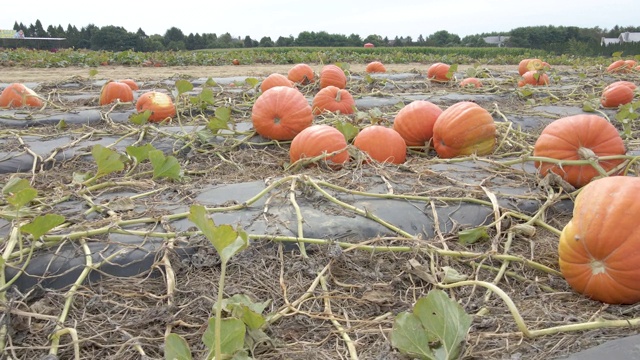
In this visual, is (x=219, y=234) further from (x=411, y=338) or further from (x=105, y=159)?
(x=105, y=159)

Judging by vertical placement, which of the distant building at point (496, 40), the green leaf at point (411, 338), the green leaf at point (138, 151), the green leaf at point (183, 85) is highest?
the distant building at point (496, 40)

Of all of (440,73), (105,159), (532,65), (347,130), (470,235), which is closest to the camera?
(470,235)

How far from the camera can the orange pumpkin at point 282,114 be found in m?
3.98

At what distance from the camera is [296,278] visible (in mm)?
2062

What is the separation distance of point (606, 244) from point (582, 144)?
3.75 ft

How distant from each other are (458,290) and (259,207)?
0.96 metres

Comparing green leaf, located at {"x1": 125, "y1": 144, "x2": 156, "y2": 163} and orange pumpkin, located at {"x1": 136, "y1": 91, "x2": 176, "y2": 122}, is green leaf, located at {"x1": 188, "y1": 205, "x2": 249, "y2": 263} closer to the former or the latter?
green leaf, located at {"x1": 125, "y1": 144, "x2": 156, "y2": 163}

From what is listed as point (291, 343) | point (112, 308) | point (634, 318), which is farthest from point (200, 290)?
point (634, 318)

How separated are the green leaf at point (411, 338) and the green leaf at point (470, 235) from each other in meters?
0.86

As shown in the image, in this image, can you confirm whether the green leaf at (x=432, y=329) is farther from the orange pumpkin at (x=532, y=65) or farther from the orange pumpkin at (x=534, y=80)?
the orange pumpkin at (x=532, y=65)

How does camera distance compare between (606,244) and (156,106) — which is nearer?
(606,244)

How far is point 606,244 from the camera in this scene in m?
1.92

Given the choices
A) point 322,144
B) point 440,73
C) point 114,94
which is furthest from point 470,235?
point 440,73

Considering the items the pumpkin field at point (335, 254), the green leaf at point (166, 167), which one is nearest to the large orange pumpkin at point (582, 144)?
the pumpkin field at point (335, 254)
